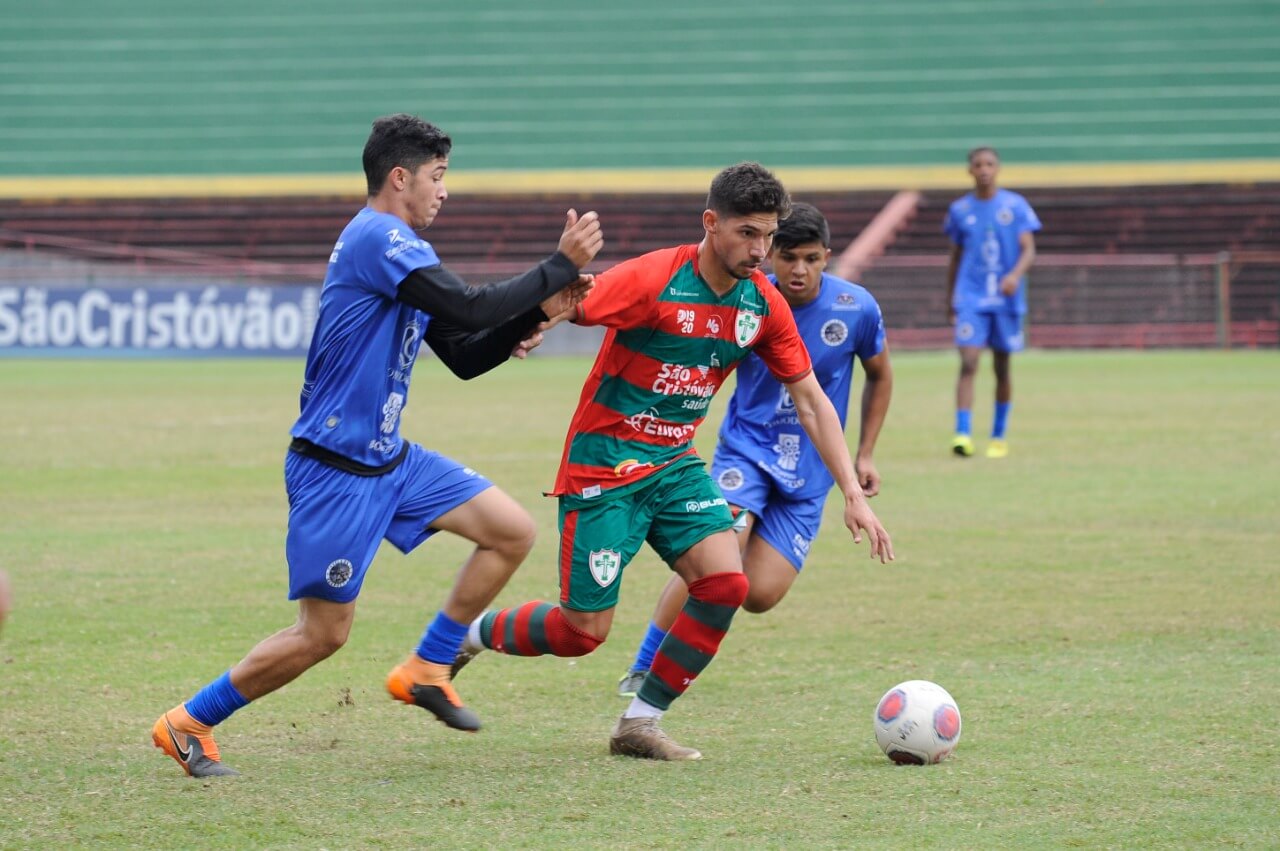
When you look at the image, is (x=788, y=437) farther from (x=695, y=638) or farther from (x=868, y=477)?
(x=695, y=638)

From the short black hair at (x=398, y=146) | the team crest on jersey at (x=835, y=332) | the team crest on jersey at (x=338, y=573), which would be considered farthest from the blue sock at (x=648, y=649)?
the short black hair at (x=398, y=146)

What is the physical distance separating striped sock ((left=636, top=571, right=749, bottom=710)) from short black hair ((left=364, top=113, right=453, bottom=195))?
1.63 meters

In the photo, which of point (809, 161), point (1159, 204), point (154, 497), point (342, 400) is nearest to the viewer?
point (342, 400)

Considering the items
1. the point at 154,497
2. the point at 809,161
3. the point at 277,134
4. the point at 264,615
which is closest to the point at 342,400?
the point at 264,615

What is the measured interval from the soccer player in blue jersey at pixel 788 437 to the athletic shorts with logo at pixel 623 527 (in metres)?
1.07

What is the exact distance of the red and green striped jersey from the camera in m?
5.45

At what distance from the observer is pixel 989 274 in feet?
47.7

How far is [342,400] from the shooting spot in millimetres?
5070

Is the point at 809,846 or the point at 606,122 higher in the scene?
the point at 606,122

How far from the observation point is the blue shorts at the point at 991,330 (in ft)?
47.3

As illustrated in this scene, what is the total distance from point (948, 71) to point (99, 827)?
35870 mm

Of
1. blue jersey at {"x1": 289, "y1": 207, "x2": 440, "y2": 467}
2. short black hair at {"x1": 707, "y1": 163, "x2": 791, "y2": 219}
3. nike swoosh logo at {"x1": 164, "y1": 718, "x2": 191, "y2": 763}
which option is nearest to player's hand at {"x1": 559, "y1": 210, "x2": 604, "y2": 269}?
blue jersey at {"x1": 289, "y1": 207, "x2": 440, "y2": 467}

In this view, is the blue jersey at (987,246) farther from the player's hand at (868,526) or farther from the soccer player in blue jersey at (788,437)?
the player's hand at (868,526)

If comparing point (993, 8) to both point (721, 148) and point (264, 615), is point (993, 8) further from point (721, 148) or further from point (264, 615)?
point (264, 615)
